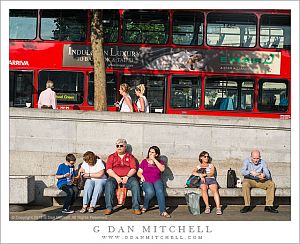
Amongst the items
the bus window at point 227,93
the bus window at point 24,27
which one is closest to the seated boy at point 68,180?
the bus window at point 24,27

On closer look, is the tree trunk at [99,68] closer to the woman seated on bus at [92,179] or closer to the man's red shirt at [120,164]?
the woman seated on bus at [92,179]

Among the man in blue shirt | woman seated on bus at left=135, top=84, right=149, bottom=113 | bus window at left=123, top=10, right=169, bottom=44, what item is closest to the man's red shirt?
the man in blue shirt

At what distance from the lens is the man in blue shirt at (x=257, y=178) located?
9.68 meters

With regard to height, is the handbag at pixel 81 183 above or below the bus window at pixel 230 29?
below

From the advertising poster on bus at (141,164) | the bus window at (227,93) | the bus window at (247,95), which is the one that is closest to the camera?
the advertising poster on bus at (141,164)

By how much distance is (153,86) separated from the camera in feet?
54.3

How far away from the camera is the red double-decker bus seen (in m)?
15.8

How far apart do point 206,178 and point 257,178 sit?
2.99ft

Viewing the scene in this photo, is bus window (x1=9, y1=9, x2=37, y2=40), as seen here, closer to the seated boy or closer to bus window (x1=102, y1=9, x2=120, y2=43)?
bus window (x1=102, y1=9, x2=120, y2=43)

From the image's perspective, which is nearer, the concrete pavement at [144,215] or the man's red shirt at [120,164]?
the concrete pavement at [144,215]

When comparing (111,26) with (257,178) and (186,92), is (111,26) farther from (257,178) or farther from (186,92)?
(257,178)

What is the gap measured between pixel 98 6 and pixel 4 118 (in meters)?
2.65

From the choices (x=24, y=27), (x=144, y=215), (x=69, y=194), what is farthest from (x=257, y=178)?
(x=24, y=27)

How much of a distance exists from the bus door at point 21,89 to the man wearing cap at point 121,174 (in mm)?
7497
